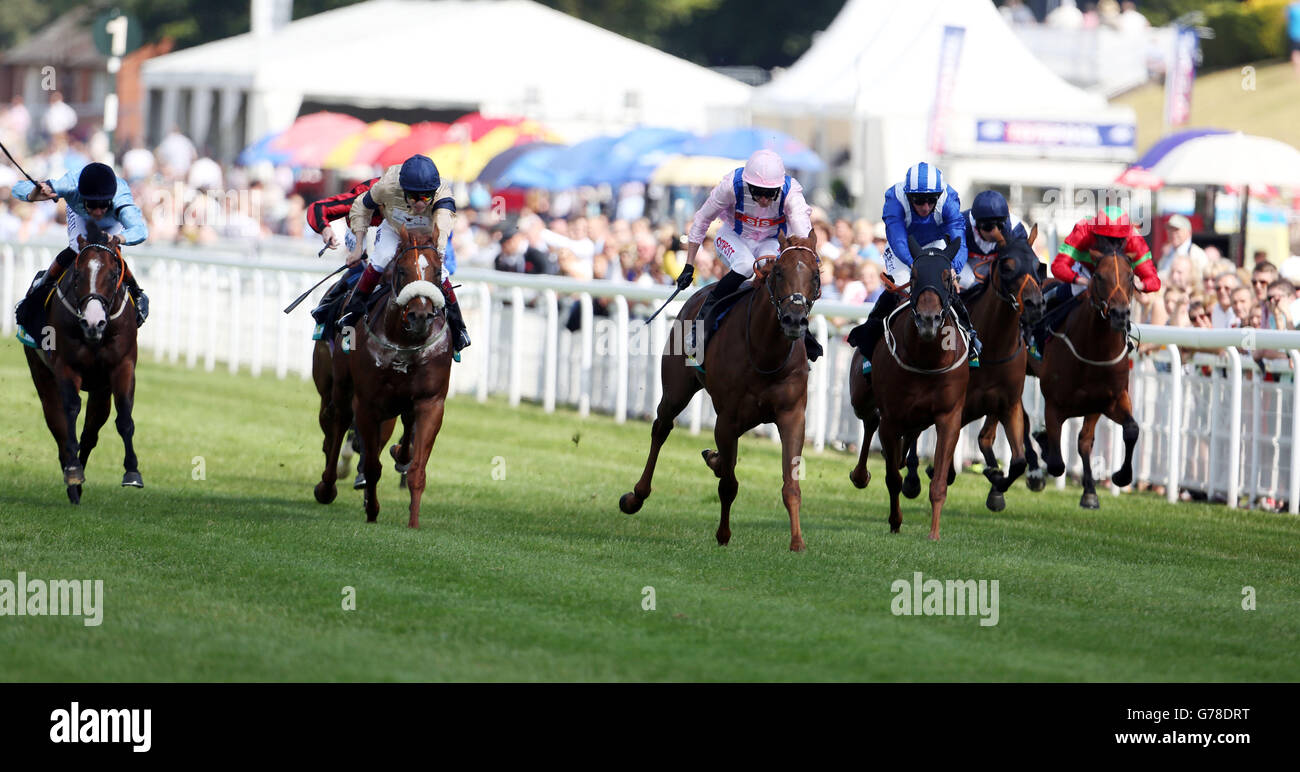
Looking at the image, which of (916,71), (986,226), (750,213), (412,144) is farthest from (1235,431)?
(412,144)

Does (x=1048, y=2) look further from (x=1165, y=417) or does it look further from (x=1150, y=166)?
(x=1165, y=417)

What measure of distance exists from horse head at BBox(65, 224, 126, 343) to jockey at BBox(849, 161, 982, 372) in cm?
418

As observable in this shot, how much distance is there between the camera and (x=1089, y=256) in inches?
484

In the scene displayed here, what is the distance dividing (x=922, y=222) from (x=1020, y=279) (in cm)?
63

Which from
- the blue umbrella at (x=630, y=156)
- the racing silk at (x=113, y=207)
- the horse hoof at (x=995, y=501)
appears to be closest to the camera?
the racing silk at (x=113, y=207)

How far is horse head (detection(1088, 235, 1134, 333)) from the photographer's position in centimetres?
1166

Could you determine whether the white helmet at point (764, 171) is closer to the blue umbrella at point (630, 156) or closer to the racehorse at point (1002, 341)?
the racehorse at point (1002, 341)

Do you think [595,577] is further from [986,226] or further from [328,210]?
[328,210]

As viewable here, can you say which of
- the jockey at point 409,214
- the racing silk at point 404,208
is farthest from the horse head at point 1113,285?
the racing silk at point 404,208

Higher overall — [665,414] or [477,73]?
[477,73]

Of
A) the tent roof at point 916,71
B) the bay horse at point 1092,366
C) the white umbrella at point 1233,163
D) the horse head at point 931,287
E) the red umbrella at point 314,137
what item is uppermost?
the tent roof at point 916,71

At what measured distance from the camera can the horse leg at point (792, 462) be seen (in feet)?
32.8

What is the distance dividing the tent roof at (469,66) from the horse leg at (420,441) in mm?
29328

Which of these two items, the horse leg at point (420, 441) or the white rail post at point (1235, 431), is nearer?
the horse leg at point (420, 441)
